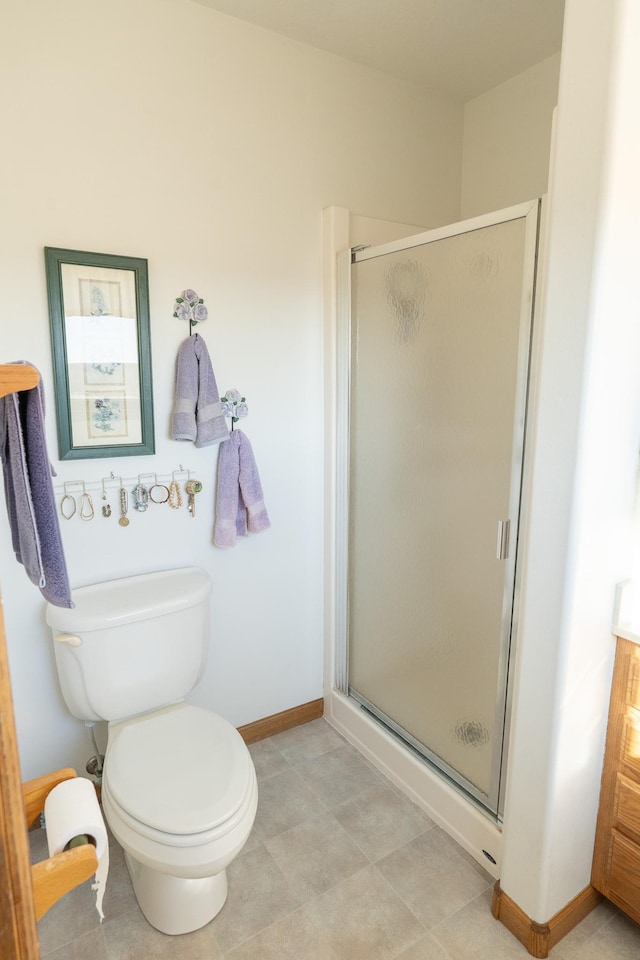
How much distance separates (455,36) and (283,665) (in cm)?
239

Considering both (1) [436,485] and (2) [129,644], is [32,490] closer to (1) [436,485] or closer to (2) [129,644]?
(2) [129,644]

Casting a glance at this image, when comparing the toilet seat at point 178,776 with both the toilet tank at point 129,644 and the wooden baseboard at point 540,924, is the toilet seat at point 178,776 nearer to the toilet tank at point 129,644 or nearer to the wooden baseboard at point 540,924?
the toilet tank at point 129,644

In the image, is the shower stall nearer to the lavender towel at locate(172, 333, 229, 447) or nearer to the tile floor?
the tile floor

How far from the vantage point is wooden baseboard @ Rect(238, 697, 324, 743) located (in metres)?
2.32

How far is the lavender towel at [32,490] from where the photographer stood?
83 cm

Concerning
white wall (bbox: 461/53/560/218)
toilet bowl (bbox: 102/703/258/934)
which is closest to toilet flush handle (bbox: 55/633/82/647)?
toilet bowl (bbox: 102/703/258/934)

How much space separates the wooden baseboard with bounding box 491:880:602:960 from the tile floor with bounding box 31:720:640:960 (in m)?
0.02

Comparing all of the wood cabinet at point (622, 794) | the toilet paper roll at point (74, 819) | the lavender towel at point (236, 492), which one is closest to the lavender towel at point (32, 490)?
the toilet paper roll at point (74, 819)

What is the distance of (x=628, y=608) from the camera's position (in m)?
1.41

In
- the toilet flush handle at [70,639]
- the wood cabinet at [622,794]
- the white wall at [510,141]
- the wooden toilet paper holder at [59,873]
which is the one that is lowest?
the wood cabinet at [622,794]

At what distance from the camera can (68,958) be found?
149 cm

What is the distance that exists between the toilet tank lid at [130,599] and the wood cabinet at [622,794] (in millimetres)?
1233

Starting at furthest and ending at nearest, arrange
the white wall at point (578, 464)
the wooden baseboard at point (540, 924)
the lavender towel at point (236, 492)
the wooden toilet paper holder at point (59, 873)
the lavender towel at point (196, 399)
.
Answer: the lavender towel at point (236, 492), the lavender towel at point (196, 399), the wooden baseboard at point (540, 924), the white wall at point (578, 464), the wooden toilet paper holder at point (59, 873)

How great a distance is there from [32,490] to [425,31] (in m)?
1.99
